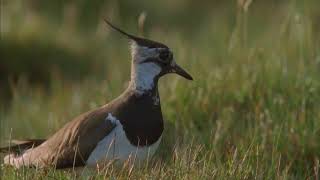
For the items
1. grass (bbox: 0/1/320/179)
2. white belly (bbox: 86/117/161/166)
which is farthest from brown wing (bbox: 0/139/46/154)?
white belly (bbox: 86/117/161/166)

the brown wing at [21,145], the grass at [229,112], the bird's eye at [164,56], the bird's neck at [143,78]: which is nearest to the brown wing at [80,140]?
the grass at [229,112]

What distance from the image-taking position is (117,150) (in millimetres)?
6230

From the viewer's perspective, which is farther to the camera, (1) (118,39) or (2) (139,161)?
(1) (118,39)

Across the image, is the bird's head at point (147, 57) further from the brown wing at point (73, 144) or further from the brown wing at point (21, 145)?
the brown wing at point (21, 145)

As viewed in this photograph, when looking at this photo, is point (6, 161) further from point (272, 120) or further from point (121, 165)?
point (272, 120)

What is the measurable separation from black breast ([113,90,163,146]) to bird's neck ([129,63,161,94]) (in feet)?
0.10

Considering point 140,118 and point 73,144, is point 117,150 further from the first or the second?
point 73,144

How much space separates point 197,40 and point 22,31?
2196 millimetres

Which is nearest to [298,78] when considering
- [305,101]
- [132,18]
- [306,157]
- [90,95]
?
[305,101]

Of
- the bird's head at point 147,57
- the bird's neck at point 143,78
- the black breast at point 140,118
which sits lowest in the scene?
the black breast at point 140,118

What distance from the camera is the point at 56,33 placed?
473 inches

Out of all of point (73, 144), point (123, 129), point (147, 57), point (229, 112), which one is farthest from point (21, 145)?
point (229, 112)

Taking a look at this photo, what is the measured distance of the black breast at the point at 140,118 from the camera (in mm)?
6305

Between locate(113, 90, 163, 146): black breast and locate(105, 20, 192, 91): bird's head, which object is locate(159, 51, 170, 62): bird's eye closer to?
locate(105, 20, 192, 91): bird's head
